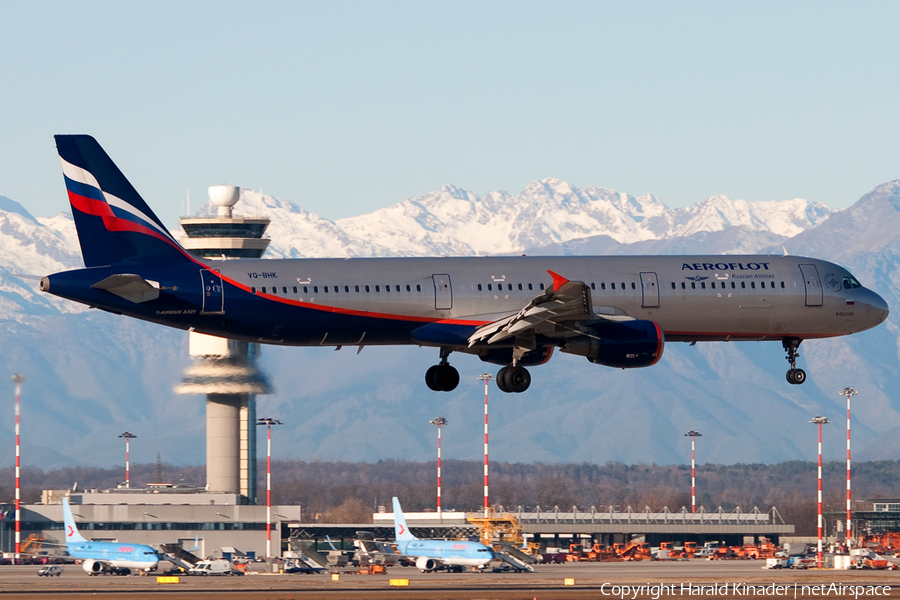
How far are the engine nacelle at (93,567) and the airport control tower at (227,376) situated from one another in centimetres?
5456

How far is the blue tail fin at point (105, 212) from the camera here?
62.0m

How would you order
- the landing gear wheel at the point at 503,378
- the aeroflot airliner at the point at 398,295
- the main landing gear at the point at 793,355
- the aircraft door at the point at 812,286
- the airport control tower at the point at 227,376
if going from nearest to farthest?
1. the aeroflot airliner at the point at 398,295
2. the landing gear wheel at the point at 503,378
3. the aircraft door at the point at 812,286
4. the main landing gear at the point at 793,355
5. the airport control tower at the point at 227,376

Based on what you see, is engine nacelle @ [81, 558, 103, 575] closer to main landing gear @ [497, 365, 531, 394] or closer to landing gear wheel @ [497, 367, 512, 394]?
landing gear wheel @ [497, 367, 512, 394]

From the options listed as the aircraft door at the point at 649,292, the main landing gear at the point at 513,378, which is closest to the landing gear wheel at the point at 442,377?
the main landing gear at the point at 513,378

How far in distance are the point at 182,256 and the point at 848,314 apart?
95.1ft

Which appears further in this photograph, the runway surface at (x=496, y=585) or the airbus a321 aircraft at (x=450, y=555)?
the airbus a321 aircraft at (x=450, y=555)

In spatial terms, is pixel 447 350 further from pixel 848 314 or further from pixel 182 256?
pixel 848 314

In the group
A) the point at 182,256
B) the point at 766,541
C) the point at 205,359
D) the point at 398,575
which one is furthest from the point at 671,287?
the point at 766,541

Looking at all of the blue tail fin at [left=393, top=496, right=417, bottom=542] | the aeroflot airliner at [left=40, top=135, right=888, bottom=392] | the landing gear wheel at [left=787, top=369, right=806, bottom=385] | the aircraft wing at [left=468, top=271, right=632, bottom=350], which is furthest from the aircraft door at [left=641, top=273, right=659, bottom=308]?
the blue tail fin at [left=393, top=496, right=417, bottom=542]

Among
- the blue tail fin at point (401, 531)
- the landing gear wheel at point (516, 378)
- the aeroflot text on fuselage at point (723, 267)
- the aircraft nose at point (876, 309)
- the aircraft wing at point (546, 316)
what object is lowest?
the blue tail fin at point (401, 531)

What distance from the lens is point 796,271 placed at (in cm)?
6775

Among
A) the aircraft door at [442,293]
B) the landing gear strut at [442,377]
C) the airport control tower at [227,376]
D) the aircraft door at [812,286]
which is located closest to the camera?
the aircraft door at [442,293]

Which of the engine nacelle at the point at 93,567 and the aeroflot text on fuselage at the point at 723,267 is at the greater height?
the aeroflot text on fuselage at the point at 723,267

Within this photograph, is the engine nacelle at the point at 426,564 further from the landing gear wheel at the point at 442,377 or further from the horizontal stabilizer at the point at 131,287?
the horizontal stabilizer at the point at 131,287
